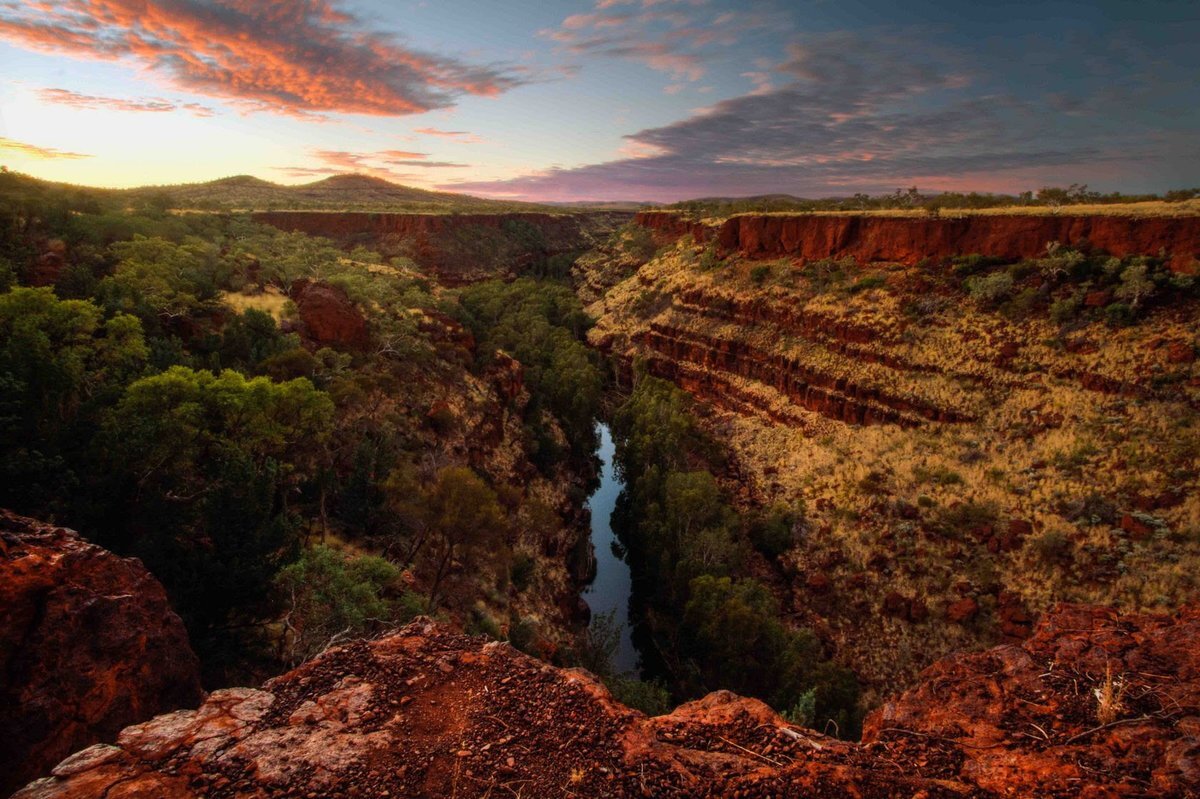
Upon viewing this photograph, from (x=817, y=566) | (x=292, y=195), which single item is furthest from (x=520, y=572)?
(x=292, y=195)

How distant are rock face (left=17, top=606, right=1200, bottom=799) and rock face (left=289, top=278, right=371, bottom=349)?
82.0 feet

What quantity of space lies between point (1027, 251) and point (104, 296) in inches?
1741

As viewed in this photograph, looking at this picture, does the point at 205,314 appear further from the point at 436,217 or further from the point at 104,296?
the point at 436,217

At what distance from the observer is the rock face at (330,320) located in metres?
28.1

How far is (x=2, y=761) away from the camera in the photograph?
5809 millimetres

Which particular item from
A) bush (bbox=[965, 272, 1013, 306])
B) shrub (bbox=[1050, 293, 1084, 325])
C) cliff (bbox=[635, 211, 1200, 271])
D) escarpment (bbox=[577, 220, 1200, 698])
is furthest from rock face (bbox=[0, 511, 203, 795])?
cliff (bbox=[635, 211, 1200, 271])

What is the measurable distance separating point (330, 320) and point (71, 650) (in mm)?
24199

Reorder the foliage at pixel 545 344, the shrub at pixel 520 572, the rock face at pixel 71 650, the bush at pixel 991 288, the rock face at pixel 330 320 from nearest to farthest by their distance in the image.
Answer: the rock face at pixel 71 650 → the shrub at pixel 520 572 → the rock face at pixel 330 320 → the bush at pixel 991 288 → the foliage at pixel 545 344

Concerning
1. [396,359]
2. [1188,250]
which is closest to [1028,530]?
[1188,250]

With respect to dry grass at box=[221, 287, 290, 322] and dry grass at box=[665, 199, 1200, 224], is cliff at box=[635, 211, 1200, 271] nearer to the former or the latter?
dry grass at box=[665, 199, 1200, 224]

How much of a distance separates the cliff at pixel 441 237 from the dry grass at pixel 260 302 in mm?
35201

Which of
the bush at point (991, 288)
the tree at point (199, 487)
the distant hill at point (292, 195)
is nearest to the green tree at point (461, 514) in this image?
the tree at point (199, 487)

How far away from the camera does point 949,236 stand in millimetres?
35062

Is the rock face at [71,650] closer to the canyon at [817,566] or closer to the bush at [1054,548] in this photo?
the canyon at [817,566]
